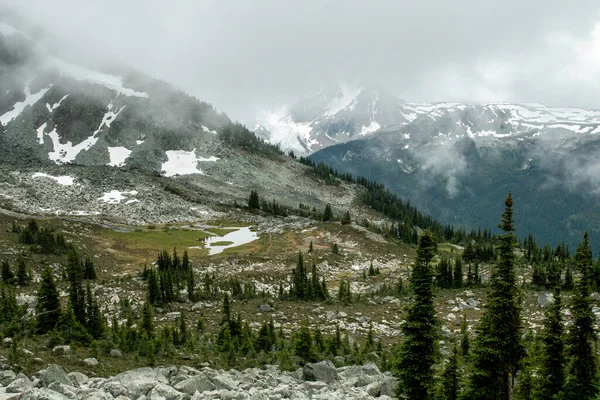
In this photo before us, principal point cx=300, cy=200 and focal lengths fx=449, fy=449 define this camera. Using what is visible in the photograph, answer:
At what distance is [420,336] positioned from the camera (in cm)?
2114

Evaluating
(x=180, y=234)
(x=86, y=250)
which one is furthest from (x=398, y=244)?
(x=86, y=250)

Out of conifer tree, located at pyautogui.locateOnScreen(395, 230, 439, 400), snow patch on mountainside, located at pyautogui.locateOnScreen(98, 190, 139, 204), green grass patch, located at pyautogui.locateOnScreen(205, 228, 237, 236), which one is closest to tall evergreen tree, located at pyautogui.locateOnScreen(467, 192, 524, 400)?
conifer tree, located at pyautogui.locateOnScreen(395, 230, 439, 400)

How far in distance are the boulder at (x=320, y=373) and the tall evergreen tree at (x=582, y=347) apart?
38.2 ft

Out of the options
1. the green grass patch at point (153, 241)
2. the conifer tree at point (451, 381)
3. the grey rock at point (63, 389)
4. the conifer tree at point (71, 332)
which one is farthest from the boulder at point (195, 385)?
the green grass patch at point (153, 241)

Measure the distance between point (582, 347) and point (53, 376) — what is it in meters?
24.3

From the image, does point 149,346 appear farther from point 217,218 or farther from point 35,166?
point 35,166

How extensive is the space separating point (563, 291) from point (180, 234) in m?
84.3

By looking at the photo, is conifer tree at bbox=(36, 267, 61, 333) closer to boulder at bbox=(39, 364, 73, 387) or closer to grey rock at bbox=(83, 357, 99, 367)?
grey rock at bbox=(83, 357, 99, 367)

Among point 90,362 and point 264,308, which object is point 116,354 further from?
point 264,308

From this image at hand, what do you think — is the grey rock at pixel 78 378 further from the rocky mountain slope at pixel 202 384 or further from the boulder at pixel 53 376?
the boulder at pixel 53 376

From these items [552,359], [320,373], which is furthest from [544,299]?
[320,373]

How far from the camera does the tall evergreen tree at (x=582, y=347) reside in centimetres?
2211

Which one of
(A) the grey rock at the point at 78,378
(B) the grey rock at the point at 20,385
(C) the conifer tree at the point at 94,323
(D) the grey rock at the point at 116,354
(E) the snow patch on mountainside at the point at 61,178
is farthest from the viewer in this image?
(E) the snow patch on mountainside at the point at 61,178

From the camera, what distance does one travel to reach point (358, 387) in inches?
909
